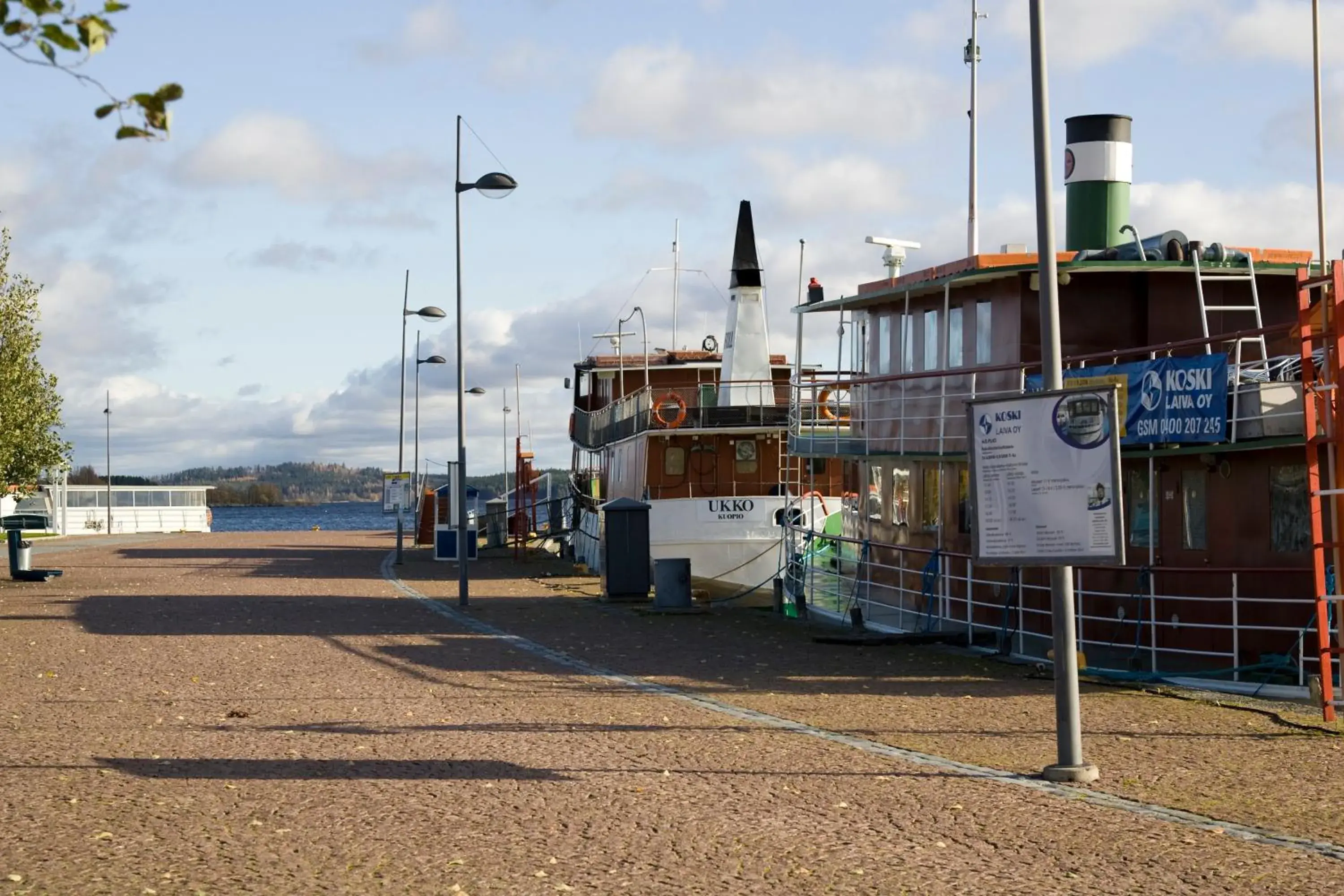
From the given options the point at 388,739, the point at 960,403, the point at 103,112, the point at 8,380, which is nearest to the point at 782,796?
the point at 388,739

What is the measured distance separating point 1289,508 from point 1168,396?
1629 millimetres

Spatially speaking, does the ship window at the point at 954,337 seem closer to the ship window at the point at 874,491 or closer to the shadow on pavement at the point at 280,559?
the ship window at the point at 874,491

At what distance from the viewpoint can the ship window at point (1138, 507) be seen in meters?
18.3

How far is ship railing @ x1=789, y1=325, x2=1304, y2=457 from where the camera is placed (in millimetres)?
15992

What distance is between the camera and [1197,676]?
53.6 ft

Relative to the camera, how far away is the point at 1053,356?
11125 millimetres

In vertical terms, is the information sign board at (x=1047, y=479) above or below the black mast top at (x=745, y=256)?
below

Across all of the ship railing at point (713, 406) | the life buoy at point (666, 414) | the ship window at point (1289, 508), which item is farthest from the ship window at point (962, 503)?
the life buoy at point (666, 414)

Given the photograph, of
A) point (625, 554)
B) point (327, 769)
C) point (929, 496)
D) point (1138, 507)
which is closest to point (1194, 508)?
point (1138, 507)

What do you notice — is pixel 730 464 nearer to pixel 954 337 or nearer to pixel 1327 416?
pixel 954 337

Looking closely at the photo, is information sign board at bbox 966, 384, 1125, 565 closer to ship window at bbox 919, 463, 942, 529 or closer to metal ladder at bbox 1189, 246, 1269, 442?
metal ladder at bbox 1189, 246, 1269, 442

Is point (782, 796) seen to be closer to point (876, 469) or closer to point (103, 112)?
point (103, 112)

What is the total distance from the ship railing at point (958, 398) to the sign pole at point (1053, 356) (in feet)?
1.80

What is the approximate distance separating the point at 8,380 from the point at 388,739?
2325cm
